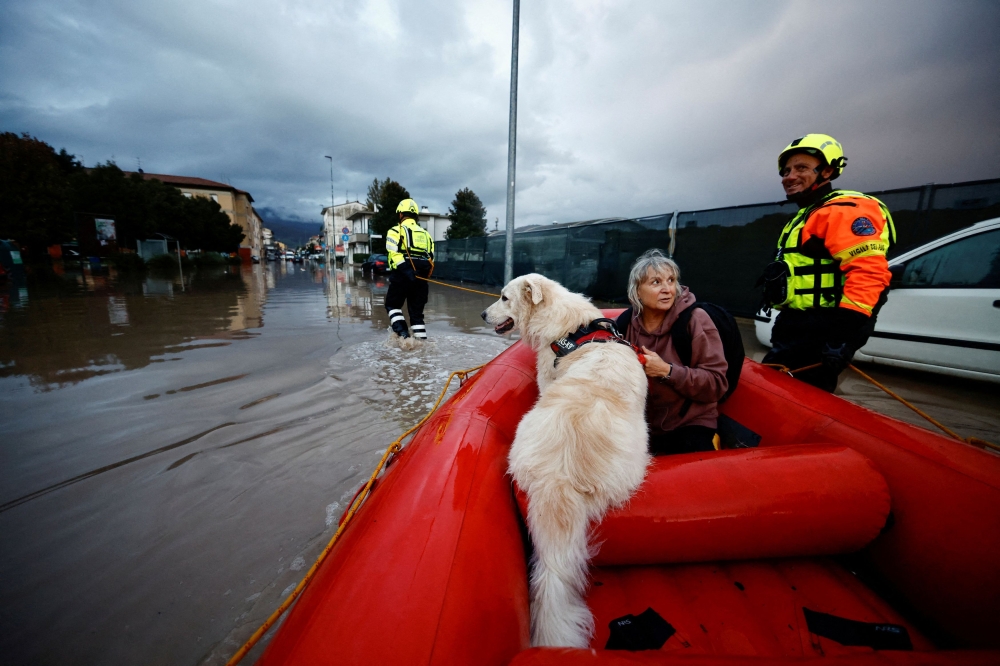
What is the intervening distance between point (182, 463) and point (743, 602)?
368 cm

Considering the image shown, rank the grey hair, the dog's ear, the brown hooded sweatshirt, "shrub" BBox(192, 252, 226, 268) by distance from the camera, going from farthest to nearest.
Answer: "shrub" BBox(192, 252, 226, 268)
the dog's ear
the grey hair
the brown hooded sweatshirt

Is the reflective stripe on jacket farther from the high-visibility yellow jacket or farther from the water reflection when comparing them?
the water reflection

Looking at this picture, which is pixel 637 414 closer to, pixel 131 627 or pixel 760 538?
pixel 760 538

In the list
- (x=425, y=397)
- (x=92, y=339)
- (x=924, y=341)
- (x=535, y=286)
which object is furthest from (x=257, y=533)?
(x=924, y=341)

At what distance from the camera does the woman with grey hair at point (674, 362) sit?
200cm

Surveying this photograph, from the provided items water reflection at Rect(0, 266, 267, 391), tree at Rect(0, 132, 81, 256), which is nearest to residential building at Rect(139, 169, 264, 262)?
tree at Rect(0, 132, 81, 256)

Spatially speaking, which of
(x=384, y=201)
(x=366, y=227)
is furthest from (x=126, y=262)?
(x=366, y=227)

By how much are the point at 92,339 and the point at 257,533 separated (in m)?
6.51

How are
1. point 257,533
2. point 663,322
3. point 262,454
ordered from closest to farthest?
point 257,533 → point 663,322 → point 262,454

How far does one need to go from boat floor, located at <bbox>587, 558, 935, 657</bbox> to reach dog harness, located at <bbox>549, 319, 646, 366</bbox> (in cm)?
115

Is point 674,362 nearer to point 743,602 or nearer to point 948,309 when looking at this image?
point 743,602

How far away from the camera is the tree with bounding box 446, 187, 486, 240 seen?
41062 millimetres

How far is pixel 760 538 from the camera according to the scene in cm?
142

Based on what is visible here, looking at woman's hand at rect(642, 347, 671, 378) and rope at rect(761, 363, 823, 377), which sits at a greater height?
woman's hand at rect(642, 347, 671, 378)
